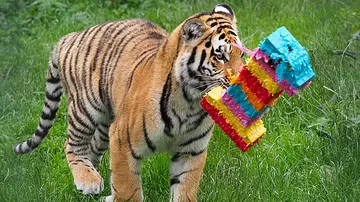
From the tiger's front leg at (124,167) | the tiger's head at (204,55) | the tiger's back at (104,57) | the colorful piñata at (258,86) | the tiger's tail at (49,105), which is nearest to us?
the colorful piñata at (258,86)

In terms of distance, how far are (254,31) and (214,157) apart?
2.29 meters

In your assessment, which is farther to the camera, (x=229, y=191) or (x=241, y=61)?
(x=229, y=191)

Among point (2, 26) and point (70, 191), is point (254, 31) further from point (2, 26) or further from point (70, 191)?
point (70, 191)

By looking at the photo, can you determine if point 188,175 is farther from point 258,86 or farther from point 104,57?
point 104,57

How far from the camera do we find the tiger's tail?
5434mm

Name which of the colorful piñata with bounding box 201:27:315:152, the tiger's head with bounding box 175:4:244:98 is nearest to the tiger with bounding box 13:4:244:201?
the tiger's head with bounding box 175:4:244:98

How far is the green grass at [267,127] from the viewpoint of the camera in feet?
15.3

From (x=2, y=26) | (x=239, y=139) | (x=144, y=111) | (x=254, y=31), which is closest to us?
(x=239, y=139)

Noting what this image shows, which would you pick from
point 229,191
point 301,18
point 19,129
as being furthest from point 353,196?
point 301,18

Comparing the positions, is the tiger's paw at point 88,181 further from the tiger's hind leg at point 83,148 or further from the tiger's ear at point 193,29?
the tiger's ear at point 193,29

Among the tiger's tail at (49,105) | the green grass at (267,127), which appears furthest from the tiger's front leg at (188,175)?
the tiger's tail at (49,105)

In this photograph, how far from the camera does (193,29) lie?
429cm

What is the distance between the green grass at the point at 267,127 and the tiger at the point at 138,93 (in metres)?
0.19

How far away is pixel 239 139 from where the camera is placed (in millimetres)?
4152
